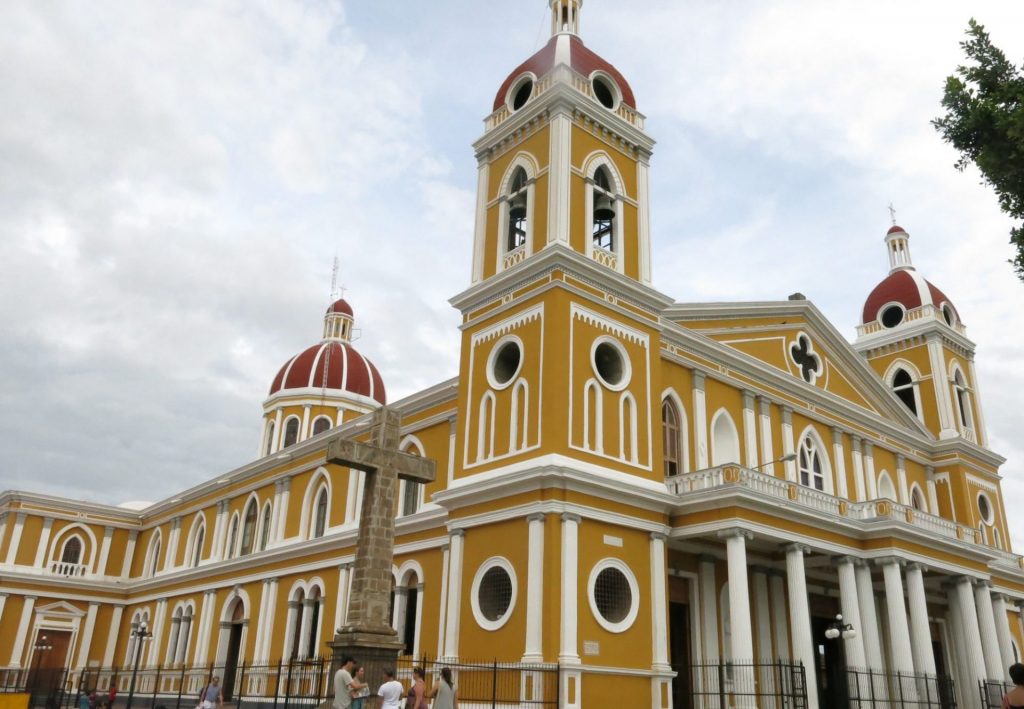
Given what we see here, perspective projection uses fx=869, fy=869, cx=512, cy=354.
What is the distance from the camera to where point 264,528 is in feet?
111

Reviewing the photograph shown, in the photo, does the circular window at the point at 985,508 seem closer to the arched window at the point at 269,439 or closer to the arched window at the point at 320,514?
the arched window at the point at 320,514

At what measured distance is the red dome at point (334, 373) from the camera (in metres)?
44.0

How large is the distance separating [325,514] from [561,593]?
577 inches

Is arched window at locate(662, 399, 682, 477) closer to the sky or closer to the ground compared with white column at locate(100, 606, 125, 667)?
closer to the sky

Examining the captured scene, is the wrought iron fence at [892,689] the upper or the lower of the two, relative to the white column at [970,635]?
lower

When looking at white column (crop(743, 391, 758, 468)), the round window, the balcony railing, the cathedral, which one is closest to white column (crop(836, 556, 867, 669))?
the cathedral

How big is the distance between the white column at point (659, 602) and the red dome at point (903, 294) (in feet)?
64.2

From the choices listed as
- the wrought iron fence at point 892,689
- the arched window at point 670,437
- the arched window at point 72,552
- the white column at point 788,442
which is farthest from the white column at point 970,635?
the arched window at point 72,552

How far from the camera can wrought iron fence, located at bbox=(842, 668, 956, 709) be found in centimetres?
1970

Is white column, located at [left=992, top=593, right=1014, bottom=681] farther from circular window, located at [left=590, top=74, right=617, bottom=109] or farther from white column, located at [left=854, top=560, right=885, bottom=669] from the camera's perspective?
circular window, located at [left=590, top=74, right=617, bottom=109]

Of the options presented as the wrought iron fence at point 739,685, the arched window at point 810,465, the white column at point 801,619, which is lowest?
the wrought iron fence at point 739,685

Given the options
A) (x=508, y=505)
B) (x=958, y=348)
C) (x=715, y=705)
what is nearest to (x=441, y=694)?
(x=508, y=505)

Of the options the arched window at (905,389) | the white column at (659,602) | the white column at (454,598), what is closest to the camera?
the white column at (659,602)

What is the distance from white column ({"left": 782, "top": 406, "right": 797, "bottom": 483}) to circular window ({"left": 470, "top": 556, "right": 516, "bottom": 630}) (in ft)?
33.9
